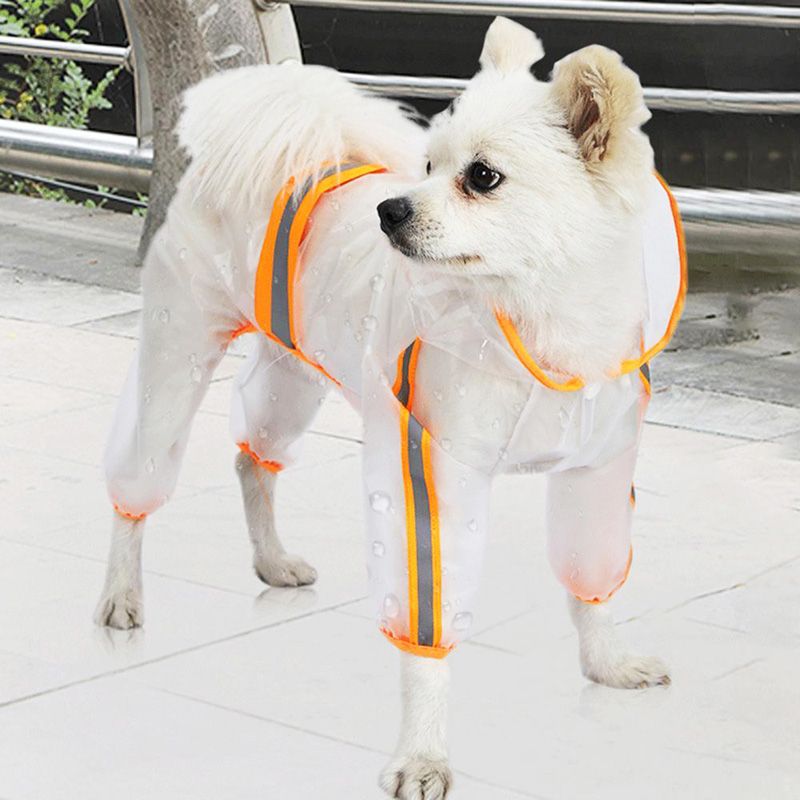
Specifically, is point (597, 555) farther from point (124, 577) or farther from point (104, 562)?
point (104, 562)

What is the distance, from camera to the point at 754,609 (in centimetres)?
396

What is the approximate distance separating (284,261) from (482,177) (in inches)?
27.6

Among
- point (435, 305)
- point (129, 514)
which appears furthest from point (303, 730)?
point (435, 305)

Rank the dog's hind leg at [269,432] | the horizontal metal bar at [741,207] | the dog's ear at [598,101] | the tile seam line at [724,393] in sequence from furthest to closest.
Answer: the horizontal metal bar at [741,207], the tile seam line at [724,393], the dog's hind leg at [269,432], the dog's ear at [598,101]

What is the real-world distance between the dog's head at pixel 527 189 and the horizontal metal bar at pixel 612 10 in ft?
12.7

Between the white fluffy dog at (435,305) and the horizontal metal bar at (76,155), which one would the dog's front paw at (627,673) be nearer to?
the white fluffy dog at (435,305)

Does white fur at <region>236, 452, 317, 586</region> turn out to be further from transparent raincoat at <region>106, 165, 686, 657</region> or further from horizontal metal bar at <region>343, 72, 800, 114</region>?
horizontal metal bar at <region>343, 72, 800, 114</region>

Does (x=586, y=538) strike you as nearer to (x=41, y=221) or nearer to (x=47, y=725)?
(x=47, y=725)

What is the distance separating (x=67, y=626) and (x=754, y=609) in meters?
1.55

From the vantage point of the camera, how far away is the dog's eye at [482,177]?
2.85 m

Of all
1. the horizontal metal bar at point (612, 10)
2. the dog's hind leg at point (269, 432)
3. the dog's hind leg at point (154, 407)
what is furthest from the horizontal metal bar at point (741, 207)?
the dog's hind leg at point (154, 407)

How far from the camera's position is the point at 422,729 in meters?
3.10

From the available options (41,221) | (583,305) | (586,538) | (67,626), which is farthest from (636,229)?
(41,221)

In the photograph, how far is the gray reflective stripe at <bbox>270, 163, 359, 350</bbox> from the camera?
345cm
